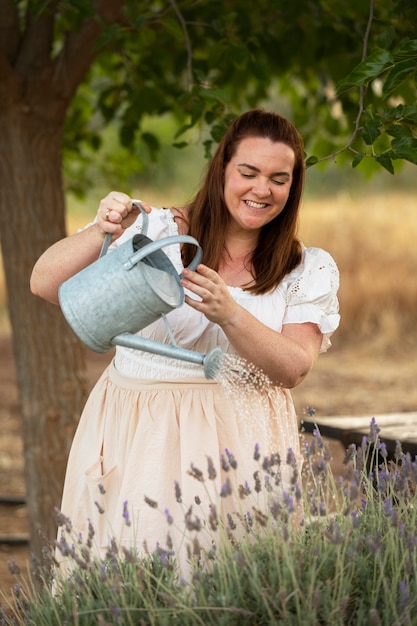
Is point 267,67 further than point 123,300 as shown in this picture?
Yes

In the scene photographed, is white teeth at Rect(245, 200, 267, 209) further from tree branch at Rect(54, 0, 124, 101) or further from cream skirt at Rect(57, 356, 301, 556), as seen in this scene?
tree branch at Rect(54, 0, 124, 101)

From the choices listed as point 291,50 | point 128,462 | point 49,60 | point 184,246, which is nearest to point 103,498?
point 128,462

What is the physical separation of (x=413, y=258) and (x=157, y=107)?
6818 millimetres

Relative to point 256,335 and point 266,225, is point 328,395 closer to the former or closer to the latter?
point 266,225

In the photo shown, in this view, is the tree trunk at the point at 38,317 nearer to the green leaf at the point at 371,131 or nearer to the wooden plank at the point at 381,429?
the wooden plank at the point at 381,429

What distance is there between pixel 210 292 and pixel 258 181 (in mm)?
453

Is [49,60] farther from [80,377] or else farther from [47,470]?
[47,470]

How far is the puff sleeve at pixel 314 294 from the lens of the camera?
246 cm

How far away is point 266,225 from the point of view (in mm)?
2635

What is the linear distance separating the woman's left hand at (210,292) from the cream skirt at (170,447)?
35 centimetres

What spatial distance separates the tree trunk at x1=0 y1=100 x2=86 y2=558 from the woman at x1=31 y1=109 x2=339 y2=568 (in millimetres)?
1348

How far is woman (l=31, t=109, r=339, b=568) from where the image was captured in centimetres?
241

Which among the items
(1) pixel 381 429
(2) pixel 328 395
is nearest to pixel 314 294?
(1) pixel 381 429

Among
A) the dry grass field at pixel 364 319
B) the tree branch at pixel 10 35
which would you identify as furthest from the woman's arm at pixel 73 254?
the dry grass field at pixel 364 319
